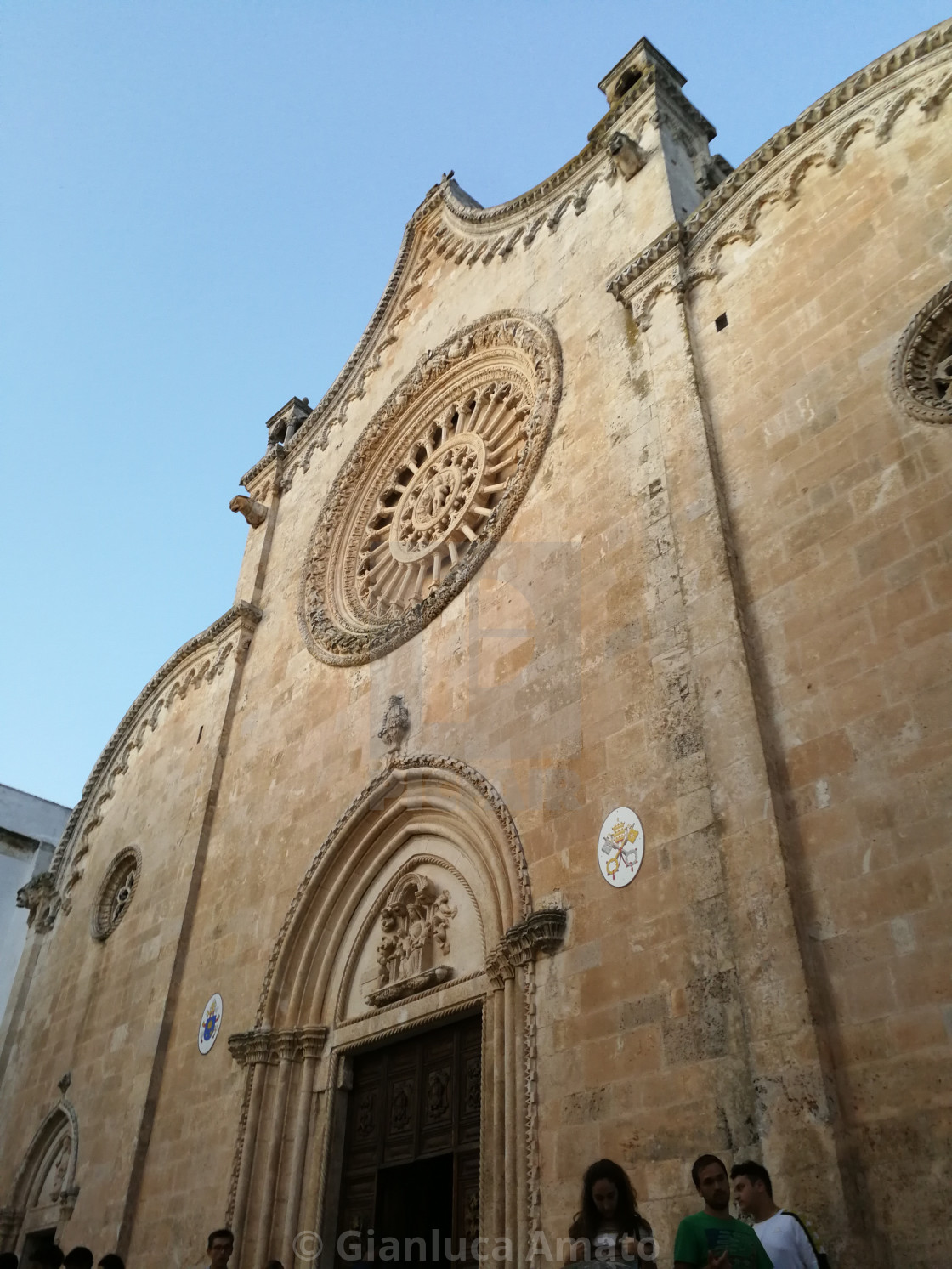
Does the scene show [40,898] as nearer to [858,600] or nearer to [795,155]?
[858,600]

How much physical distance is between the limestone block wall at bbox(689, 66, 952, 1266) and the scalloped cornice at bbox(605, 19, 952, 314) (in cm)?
6

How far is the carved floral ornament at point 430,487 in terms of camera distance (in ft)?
35.3

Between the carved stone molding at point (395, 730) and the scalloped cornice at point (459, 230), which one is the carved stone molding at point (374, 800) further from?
the scalloped cornice at point (459, 230)

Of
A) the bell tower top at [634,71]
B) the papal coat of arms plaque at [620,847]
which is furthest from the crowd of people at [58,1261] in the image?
the bell tower top at [634,71]

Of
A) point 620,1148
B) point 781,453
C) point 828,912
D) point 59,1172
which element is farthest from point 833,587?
point 59,1172

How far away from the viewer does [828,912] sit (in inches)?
223

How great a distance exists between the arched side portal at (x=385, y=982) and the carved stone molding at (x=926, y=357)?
4.26 metres

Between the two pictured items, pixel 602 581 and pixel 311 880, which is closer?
pixel 602 581

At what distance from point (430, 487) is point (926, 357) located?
7065 mm

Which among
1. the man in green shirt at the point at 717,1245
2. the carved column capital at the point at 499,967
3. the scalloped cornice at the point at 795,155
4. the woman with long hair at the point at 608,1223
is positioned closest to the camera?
the man in green shirt at the point at 717,1245

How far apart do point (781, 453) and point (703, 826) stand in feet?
9.32

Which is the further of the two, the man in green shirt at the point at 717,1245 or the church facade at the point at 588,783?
the church facade at the point at 588,783

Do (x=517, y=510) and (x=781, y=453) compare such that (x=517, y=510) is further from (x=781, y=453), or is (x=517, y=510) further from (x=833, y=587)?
(x=833, y=587)

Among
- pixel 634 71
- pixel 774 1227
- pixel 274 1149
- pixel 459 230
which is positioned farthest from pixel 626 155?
pixel 274 1149
